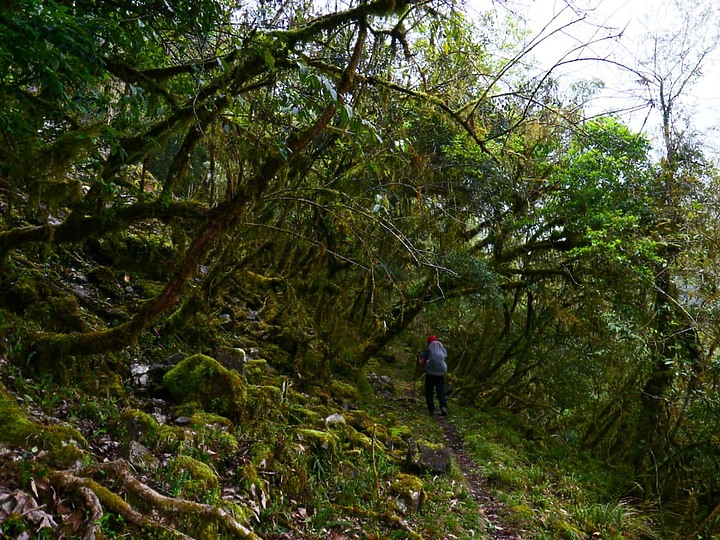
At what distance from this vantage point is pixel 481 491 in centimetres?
737

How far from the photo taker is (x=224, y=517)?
356cm

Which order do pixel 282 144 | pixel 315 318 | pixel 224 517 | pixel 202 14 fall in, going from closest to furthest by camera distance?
pixel 224 517 < pixel 202 14 < pixel 282 144 < pixel 315 318

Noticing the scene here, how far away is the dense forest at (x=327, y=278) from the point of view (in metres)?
3.85

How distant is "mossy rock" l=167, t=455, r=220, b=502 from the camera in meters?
3.92

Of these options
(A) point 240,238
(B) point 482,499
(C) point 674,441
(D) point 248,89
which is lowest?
(B) point 482,499

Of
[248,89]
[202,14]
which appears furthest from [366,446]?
[202,14]

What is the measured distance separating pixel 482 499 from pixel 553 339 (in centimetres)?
728

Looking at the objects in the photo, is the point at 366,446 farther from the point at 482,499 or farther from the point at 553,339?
the point at 553,339

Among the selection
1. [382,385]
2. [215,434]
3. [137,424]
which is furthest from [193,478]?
[382,385]

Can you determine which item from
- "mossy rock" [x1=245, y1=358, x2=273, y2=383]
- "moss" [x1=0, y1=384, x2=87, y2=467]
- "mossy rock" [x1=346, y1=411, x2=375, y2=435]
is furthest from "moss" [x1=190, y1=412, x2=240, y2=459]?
"mossy rock" [x1=346, y1=411, x2=375, y2=435]

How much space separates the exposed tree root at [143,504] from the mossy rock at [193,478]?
12.4 inches

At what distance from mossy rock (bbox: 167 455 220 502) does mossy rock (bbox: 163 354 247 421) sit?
4.45 feet

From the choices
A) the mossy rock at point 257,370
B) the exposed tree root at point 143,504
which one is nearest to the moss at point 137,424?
the exposed tree root at point 143,504

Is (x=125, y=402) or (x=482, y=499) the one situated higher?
(x=125, y=402)
